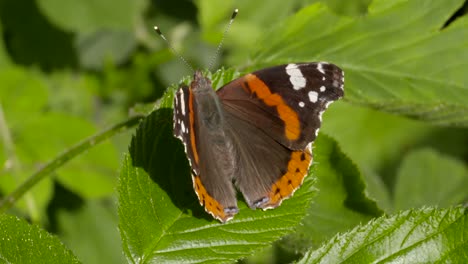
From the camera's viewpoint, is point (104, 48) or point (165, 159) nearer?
point (165, 159)

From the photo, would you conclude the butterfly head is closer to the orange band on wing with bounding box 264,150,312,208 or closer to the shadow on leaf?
the shadow on leaf

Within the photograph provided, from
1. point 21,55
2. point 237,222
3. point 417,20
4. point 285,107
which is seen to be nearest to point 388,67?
point 417,20

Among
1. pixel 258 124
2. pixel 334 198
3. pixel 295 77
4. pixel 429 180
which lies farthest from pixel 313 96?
pixel 429 180

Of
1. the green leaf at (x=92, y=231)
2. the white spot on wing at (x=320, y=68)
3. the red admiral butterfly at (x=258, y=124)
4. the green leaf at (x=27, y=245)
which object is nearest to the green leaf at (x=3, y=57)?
the green leaf at (x=92, y=231)

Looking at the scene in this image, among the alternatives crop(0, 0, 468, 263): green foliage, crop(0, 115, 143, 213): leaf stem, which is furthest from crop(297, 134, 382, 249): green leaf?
crop(0, 115, 143, 213): leaf stem

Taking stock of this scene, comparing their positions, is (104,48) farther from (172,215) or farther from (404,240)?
(404,240)

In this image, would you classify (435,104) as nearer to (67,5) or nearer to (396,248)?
(396,248)
